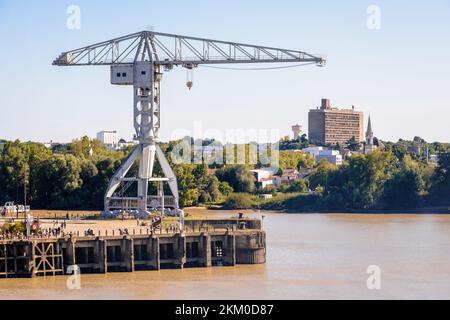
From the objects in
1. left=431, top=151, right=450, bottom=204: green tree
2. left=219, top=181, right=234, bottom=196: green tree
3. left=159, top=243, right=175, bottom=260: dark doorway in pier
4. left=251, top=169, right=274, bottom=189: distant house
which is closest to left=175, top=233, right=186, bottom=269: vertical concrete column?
left=159, top=243, right=175, bottom=260: dark doorway in pier

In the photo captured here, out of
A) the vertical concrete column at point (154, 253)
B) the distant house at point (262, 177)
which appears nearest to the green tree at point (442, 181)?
the distant house at point (262, 177)

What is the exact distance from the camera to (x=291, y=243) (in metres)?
65.8

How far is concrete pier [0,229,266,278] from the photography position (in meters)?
52.4

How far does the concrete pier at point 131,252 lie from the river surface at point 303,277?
923 millimetres

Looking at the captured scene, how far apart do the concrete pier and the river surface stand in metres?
0.92

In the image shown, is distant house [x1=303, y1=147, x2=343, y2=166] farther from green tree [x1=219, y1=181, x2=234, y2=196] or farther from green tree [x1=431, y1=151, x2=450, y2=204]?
green tree [x1=219, y1=181, x2=234, y2=196]

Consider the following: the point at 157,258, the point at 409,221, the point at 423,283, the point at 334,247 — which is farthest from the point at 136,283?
the point at 409,221

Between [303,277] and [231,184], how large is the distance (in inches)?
2320

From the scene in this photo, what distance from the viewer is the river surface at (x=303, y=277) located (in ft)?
154

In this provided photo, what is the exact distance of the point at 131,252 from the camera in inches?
2130

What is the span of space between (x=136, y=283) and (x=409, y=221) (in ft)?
128

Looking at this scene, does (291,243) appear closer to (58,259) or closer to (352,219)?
(58,259)

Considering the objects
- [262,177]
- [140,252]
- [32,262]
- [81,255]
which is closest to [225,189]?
[262,177]

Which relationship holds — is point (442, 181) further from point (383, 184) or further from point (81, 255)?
point (81, 255)
